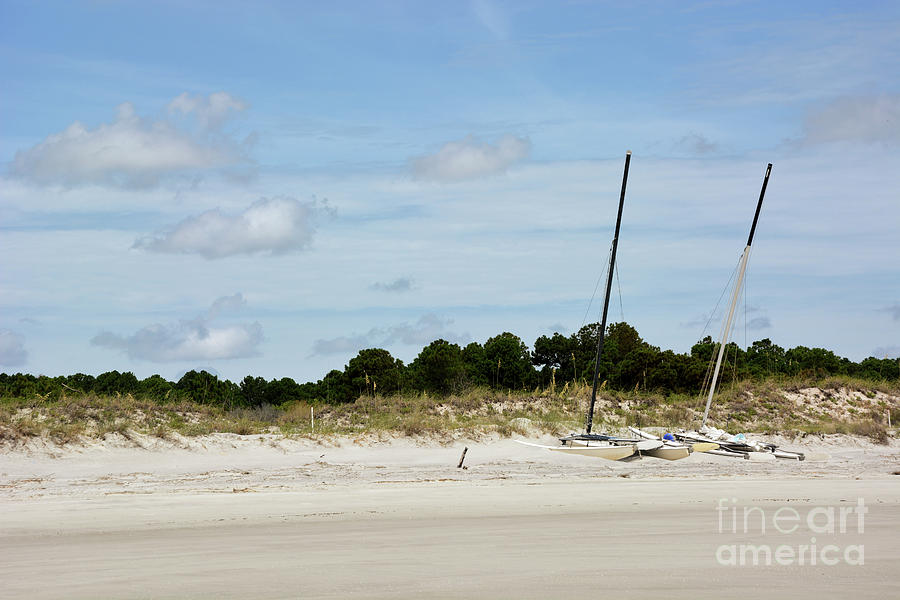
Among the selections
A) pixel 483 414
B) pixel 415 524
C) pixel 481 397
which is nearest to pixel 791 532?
pixel 415 524

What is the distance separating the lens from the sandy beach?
27.2 ft

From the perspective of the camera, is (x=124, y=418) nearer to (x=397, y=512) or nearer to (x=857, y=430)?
(x=397, y=512)

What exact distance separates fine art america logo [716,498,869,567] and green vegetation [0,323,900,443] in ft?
37.7

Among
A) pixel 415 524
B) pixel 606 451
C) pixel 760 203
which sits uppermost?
pixel 760 203

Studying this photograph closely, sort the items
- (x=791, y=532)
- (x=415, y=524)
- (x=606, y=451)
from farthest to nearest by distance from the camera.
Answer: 1. (x=606, y=451)
2. (x=415, y=524)
3. (x=791, y=532)

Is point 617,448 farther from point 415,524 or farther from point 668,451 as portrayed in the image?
point 415,524

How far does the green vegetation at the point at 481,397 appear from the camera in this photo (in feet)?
72.3

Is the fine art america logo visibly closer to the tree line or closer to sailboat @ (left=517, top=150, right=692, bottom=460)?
sailboat @ (left=517, top=150, right=692, bottom=460)

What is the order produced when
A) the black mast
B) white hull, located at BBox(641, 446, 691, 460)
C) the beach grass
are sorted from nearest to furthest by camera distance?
the beach grass → white hull, located at BBox(641, 446, 691, 460) → the black mast

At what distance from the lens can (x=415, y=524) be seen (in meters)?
12.0

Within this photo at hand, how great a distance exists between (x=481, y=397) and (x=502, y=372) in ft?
63.1

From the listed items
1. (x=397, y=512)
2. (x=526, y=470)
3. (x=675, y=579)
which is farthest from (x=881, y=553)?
(x=526, y=470)

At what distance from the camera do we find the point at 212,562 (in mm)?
9250

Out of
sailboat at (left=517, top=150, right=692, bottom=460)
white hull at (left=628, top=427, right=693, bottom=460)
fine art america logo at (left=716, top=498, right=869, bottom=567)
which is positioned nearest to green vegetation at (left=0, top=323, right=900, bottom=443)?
sailboat at (left=517, top=150, right=692, bottom=460)
